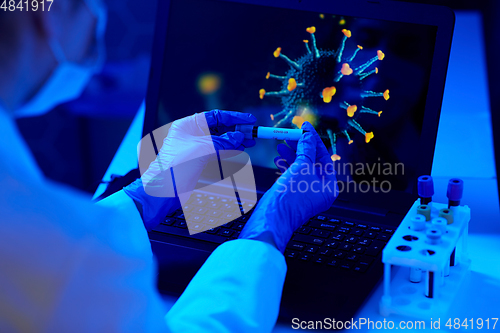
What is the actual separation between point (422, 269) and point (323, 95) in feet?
1.19

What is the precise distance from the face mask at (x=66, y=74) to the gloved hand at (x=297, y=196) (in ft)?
0.90

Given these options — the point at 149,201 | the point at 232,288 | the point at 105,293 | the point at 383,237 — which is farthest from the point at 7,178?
the point at 383,237

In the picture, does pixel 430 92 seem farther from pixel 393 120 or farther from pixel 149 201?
pixel 149 201

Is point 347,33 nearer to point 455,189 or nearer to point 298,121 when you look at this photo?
point 298,121

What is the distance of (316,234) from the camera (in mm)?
716

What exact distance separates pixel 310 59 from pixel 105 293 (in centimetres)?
57

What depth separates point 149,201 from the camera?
73cm

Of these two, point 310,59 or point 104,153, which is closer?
point 310,59

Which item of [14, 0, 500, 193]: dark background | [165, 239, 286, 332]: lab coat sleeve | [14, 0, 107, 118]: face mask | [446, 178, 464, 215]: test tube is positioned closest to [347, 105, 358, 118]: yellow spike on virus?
[446, 178, 464, 215]: test tube

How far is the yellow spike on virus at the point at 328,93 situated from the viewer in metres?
0.80

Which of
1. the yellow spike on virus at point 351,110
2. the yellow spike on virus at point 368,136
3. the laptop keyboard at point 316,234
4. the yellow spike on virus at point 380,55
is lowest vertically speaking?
the laptop keyboard at point 316,234

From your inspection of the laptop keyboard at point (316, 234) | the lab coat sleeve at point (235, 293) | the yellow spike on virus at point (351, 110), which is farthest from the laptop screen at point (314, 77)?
the lab coat sleeve at point (235, 293)

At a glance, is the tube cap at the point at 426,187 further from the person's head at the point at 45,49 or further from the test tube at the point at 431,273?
the person's head at the point at 45,49

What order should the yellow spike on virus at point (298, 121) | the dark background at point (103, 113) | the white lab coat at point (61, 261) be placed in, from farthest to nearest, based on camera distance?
the dark background at point (103, 113), the yellow spike on virus at point (298, 121), the white lab coat at point (61, 261)
